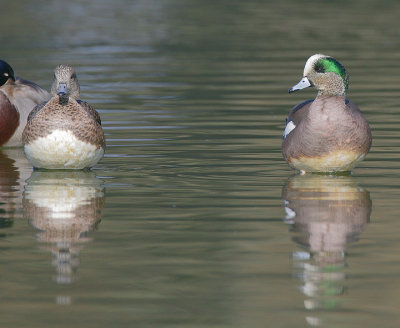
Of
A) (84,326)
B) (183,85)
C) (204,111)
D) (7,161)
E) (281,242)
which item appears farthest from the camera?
(183,85)

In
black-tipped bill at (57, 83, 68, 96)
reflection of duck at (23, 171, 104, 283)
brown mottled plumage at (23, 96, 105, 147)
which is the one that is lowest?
reflection of duck at (23, 171, 104, 283)

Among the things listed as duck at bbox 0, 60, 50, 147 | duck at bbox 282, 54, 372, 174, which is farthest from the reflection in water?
duck at bbox 0, 60, 50, 147

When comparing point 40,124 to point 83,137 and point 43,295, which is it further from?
point 43,295

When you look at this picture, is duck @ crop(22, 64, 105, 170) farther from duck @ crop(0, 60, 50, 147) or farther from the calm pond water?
duck @ crop(0, 60, 50, 147)

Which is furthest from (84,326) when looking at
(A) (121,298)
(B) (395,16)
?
(B) (395,16)

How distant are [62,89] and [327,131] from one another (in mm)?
2354

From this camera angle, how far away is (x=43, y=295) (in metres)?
6.83

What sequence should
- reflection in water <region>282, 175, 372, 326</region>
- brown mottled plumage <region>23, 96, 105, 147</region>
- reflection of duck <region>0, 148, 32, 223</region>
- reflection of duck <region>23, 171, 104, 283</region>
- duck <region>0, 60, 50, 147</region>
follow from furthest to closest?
duck <region>0, 60, 50, 147</region> < brown mottled plumage <region>23, 96, 105, 147</region> < reflection of duck <region>0, 148, 32, 223</region> < reflection of duck <region>23, 171, 104, 283</region> < reflection in water <region>282, 175, 372, 326</region>

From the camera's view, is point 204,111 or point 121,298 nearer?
point 121,298

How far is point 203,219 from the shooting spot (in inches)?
348

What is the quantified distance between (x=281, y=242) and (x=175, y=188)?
2197mm

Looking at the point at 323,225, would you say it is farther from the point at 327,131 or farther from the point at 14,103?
the point at 14,103

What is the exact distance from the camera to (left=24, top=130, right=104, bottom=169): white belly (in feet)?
34.8

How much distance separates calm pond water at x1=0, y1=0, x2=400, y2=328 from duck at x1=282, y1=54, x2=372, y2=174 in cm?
19
